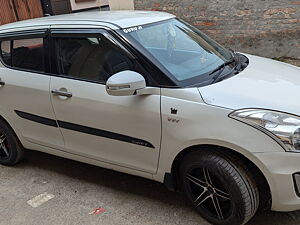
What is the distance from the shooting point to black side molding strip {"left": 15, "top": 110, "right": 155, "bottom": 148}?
278 centimetres

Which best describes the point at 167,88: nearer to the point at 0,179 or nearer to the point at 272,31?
the point at 0,179

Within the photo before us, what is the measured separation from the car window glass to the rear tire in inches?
28.1

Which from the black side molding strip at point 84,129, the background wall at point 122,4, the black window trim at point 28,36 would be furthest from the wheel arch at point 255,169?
the background wall at point 122,4

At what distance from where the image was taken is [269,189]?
7.86 ft

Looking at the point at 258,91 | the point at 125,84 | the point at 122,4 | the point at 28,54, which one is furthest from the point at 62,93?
the point at 122,4

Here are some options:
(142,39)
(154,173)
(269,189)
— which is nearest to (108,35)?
(142,39)

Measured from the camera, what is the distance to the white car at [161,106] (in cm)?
233

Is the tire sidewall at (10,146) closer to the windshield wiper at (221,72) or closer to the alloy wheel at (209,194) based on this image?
the alloy wheel at (209,194)

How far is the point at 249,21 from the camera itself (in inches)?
245

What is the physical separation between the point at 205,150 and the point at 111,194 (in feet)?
3.80

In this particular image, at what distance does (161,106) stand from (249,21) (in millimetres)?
4353

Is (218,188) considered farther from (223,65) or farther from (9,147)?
(9,147)

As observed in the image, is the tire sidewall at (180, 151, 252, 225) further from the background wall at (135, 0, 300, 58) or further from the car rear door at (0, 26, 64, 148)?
the background wall at (135, 0, 300, 58)

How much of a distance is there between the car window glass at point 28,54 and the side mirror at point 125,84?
1001 millimetres
